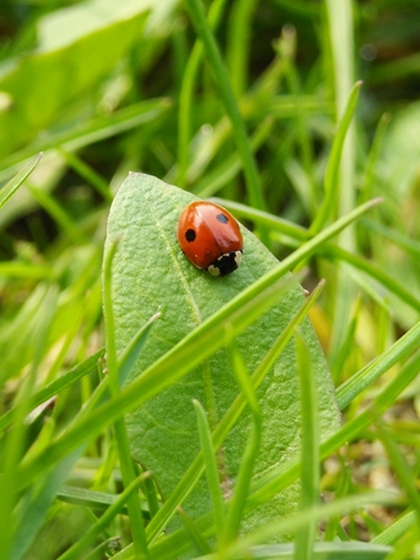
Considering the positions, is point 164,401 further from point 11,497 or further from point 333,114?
point 333,114

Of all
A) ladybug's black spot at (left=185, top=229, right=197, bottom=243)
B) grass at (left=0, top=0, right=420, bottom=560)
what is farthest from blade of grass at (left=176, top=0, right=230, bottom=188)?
ladybug's black spot at (left=185, top=229, right=197, bottom=243)

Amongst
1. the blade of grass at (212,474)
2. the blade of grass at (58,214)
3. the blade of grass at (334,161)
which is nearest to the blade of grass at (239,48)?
the blade of grass at (58,214)

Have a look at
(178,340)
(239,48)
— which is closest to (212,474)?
(178,340)

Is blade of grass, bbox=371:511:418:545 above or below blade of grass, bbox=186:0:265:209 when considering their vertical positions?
below

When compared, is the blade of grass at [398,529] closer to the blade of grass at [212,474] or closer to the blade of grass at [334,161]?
the blade of grass at [212,474]

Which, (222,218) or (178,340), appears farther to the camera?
(222,218)

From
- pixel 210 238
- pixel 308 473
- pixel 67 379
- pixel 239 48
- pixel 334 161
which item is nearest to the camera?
pixel 308 473

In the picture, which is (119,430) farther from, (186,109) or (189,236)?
(186,109)

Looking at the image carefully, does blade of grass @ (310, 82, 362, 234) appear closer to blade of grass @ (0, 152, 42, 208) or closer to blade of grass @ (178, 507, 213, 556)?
blade of grass @ (0, 152, 42, 208)

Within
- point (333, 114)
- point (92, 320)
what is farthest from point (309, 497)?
point (333, 114)
